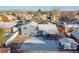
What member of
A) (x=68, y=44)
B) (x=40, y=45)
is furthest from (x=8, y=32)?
(x=68, y=44)

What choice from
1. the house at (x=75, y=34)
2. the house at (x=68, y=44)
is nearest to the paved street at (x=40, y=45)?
the house at (x=68, y=44)

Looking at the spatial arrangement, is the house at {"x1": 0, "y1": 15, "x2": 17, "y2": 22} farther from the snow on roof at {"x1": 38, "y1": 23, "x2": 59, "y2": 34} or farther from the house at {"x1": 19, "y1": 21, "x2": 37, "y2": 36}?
the snow on roof at {"x1": 38, "y1": 23, "x2": 59, "y2": 34}

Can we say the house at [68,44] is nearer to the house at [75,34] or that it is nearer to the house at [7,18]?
the house at [75,34]

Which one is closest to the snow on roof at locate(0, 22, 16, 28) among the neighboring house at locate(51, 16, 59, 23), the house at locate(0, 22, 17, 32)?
the house at locate(0, 22, 17, 32)

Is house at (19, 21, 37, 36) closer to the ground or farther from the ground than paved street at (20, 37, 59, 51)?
farther from the ground

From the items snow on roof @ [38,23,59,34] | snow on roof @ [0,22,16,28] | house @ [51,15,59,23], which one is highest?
house @ [51,15,59,23]

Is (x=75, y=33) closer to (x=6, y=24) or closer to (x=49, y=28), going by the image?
(x=49, y=28)
